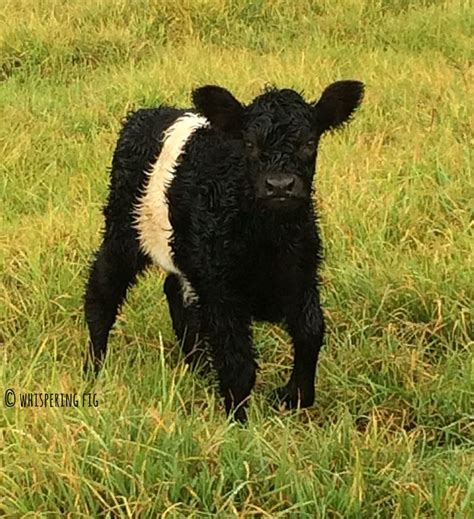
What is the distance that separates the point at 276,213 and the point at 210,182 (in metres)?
0.35

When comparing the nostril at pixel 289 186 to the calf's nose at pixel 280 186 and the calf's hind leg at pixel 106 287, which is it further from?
the calf's hind leg at pixel 106 287

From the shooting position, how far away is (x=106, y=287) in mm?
4219

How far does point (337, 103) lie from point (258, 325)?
110 cm

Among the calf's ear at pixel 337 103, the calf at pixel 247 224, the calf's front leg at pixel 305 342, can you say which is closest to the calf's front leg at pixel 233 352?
the calf at pixel 247 224

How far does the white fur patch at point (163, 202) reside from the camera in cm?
390

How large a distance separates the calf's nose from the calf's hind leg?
1.08 meters

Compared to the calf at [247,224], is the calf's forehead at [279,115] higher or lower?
higher

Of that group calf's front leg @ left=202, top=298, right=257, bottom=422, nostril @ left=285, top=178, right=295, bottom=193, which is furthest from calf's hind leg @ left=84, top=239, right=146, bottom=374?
nostril @ left=285, top=178, right=295, bottom=193

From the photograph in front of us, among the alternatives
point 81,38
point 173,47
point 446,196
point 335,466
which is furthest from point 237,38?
point 335,466

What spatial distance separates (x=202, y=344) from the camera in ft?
13.2

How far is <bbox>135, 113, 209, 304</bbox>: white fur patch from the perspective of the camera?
3896 mm

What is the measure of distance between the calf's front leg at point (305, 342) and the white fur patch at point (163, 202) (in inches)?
18.1

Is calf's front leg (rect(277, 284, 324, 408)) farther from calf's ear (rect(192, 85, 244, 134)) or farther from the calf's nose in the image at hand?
calf's ear (rect(192, 85, 244, 134))

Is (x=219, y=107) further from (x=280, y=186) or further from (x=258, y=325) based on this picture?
(x=258, y=325)
